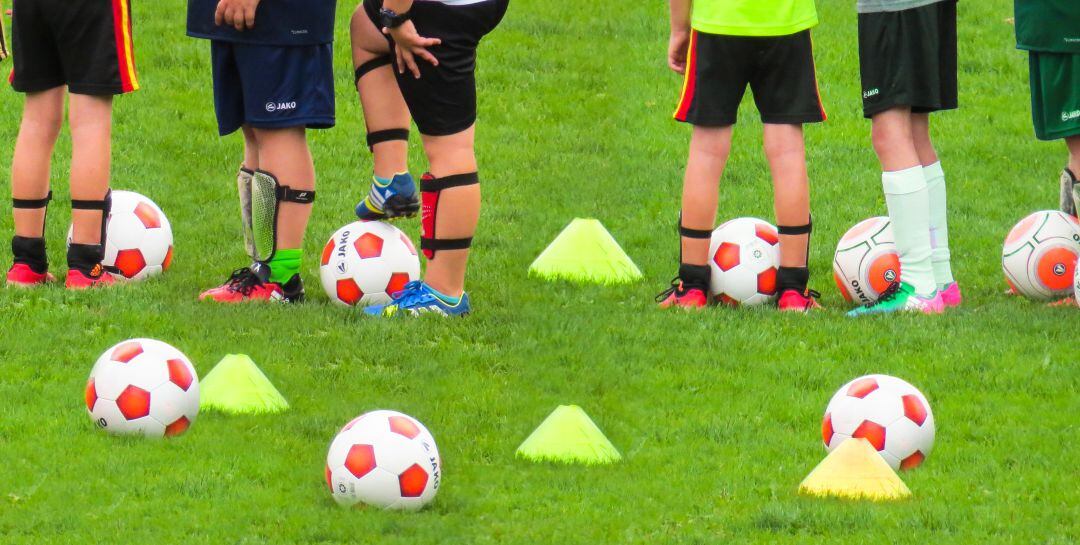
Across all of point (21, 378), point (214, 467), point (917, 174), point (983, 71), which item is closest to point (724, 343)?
point (917, 174)

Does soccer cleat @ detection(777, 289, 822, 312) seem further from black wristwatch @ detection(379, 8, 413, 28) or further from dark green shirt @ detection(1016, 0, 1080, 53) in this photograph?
black wristwatch @ detection(379, 8, 413, 28)

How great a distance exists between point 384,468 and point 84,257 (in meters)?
3.30

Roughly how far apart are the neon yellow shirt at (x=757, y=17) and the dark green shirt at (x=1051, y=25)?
47.1 inches

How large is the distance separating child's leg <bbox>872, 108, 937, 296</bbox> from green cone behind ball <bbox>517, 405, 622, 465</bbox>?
248cm

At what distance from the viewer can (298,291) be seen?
7.62 metres

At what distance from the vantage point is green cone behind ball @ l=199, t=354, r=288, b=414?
5.84m

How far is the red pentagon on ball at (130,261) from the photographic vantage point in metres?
7.84

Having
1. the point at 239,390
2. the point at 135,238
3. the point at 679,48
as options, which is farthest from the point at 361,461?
the point at 679,48

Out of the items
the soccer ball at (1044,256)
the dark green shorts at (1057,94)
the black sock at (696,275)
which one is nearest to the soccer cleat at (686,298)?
the black sock at (696,275)

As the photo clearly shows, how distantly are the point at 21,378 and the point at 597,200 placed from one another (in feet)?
15.3

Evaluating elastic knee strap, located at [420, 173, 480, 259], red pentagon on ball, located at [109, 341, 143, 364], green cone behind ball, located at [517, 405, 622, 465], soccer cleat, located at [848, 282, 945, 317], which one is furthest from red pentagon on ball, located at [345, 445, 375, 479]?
soccer cleat, located at [848, 282, 945, 317]

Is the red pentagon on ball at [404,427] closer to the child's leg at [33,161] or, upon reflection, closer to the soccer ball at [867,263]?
the soccer ball at [867,263]

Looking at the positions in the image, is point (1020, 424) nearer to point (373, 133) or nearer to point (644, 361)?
point (644, 361)

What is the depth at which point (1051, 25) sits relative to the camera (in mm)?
7496
